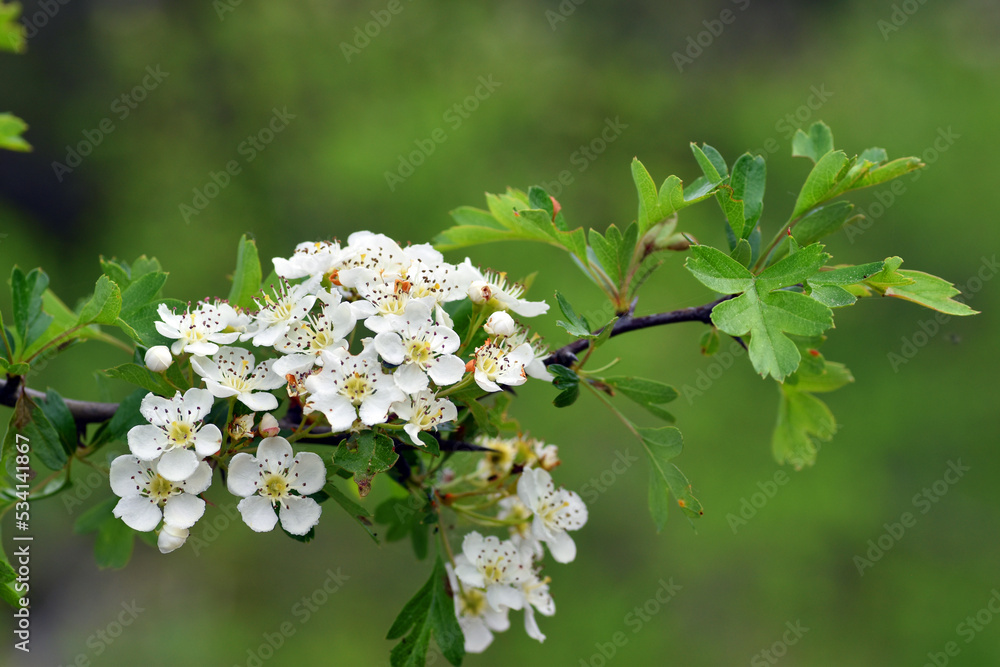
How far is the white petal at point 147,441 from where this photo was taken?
3.31ft

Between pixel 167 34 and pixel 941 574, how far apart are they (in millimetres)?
8102

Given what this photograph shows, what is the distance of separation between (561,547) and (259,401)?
1.78ft

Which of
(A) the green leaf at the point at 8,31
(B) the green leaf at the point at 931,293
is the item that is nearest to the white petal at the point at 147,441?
(A) the green leaf at the point at 8,31

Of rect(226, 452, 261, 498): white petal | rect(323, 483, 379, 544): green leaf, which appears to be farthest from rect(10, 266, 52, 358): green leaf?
rect(323, 483, 379, 544): green leaf

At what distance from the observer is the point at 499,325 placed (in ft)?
3.57

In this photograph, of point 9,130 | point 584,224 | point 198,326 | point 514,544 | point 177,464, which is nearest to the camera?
point 177,464

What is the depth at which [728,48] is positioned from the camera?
25.9ft

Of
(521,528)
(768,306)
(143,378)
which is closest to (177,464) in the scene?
(143,378)

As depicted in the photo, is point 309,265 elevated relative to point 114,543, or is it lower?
elevated

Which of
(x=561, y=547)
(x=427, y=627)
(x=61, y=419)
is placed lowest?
(x=427, y=627)

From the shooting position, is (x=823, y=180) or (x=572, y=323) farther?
(x=823, y=180)

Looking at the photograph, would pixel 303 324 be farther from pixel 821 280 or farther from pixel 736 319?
pixel 821 280

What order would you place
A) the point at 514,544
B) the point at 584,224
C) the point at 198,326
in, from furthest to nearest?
the point at 584,224 < the point at 514,544 < the point at 198,326

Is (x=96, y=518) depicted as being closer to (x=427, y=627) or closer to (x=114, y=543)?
(x=114, y=543)
